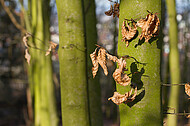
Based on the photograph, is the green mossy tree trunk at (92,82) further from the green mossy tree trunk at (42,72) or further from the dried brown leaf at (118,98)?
the green mossy tree trunk at (42,72)

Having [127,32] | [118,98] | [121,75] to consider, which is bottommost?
[118,98]

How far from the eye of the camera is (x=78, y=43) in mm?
1580

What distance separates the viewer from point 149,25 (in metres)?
1.16

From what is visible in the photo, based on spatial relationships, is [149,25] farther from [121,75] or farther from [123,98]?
[123,98]

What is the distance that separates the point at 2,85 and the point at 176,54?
8700 millimetres

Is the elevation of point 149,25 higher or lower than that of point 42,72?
higher

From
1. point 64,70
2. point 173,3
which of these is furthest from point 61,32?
point 173,3

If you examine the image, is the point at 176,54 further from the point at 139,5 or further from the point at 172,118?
the point at 139,5

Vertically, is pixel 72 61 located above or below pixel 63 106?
above

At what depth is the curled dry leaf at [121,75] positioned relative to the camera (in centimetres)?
118

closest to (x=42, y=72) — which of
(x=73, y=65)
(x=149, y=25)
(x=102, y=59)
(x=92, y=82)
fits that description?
(x=92, y=82)

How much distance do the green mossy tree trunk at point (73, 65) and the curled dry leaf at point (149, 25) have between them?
54cm

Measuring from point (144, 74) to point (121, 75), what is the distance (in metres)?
0.14

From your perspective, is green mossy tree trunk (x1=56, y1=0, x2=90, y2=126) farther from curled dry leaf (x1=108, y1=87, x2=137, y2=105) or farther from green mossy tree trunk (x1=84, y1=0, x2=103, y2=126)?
green mossy tree trunk (x1=84, y1=0, x2=103, y2=126)
